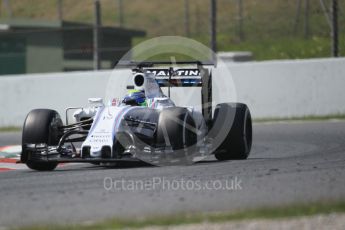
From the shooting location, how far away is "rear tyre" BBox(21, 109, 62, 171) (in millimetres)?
10484

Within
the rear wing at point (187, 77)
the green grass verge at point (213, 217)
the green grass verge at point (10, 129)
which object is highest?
the rear wing at point (187, 77)

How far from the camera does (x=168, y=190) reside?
26.6ft

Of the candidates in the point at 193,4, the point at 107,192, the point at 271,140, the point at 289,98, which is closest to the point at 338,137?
→ the point at 271,140

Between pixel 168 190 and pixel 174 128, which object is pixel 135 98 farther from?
pixel 168 190

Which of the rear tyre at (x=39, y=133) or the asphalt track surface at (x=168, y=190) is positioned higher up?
the rear tyre at (x=39, y=133)

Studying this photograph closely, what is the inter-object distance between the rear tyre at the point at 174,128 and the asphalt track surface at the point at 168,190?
1.00 feet

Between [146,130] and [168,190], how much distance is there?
2441mm

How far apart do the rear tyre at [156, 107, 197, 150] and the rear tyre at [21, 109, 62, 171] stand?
145 centimetres

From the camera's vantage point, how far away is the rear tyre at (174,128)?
10.0 meters

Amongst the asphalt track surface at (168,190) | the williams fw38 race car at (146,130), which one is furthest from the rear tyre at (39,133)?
the asphalt track surface at (168,190)

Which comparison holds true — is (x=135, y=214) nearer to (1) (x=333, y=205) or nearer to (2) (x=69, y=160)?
(1) (x=333, y=205)

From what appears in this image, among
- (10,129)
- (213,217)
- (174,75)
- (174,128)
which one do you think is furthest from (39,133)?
(10,129)

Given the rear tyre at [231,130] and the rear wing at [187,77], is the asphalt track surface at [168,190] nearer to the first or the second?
the rear tyre at [231,130]

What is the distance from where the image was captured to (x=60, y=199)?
7.78 m
